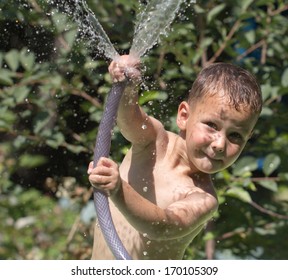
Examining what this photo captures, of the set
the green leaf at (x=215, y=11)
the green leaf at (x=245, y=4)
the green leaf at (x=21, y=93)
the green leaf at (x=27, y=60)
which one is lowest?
the green leaf at (x=245, y=4)

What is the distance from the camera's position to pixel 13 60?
396 centimetres

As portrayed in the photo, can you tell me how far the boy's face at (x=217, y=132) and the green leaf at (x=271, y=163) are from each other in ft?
4.12

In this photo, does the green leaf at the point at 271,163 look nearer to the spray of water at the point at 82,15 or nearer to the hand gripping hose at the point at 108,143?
the spray of water at the point at 82,15

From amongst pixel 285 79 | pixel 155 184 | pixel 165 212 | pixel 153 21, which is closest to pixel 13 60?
pixel 153 21

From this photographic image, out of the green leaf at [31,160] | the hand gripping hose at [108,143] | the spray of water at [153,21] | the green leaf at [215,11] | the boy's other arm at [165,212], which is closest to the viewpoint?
the boy's other arm at [165,212]

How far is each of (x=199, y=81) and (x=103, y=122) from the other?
36cm

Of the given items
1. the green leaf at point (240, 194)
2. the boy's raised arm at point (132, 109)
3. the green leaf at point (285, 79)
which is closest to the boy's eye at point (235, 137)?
the boy's raised arm at point (132, 109)

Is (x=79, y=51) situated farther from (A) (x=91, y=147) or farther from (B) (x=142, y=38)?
(B) (x=142, y=38)

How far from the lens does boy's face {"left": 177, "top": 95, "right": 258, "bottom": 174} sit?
2789 millimetres

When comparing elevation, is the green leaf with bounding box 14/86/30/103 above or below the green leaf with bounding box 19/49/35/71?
below

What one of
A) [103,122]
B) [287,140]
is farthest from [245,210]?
[103,122]

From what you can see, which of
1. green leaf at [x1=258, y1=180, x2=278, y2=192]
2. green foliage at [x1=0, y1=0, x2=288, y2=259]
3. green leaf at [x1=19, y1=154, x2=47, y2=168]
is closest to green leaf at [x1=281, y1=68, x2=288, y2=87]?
green foliage at [x1=0, y1=0, x2=288, y2=259]

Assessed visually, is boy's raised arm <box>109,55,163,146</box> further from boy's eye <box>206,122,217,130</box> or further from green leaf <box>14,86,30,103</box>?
green leaf <box>14,86,30,103</box>

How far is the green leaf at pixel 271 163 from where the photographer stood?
4098 millimetres
